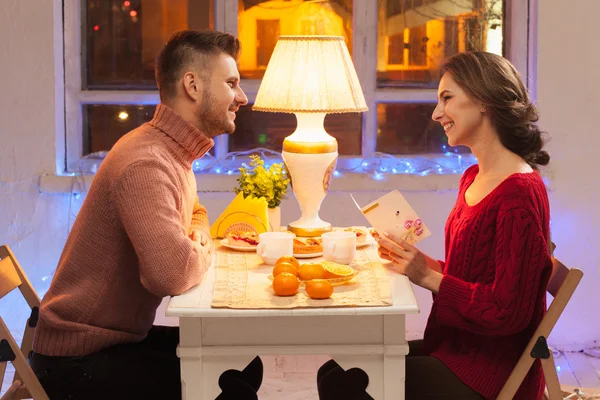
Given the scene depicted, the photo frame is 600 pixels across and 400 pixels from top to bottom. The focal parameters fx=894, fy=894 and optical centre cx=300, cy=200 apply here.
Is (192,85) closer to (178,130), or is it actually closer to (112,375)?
(178,130)

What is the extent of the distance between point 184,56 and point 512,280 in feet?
3.51

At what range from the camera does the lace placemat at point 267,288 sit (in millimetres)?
2064

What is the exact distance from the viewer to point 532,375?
2.27 m

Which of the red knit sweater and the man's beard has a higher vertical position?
the man's beard

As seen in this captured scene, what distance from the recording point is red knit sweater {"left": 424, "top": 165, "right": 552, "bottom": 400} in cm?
214

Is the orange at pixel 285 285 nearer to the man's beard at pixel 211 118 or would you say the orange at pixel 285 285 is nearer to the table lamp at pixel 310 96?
the man's beard at pixel 211 118

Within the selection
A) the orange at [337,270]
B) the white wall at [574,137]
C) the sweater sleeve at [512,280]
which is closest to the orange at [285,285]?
the orange at [337,270]

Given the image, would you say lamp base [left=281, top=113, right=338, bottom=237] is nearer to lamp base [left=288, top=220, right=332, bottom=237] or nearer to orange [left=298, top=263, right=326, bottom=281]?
lamp base [left=288, top=220, right=332, bottom=237]

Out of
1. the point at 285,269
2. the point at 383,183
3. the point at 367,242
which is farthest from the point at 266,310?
the point at 383,183

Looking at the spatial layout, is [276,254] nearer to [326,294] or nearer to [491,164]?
[326,294]

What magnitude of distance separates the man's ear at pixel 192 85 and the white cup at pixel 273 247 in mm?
435

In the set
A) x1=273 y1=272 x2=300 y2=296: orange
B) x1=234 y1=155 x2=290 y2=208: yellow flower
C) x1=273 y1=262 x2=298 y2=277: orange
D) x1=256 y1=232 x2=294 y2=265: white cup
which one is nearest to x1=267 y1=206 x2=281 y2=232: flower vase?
x1=234 y1=155 x2=290 y2=208: yellow flower

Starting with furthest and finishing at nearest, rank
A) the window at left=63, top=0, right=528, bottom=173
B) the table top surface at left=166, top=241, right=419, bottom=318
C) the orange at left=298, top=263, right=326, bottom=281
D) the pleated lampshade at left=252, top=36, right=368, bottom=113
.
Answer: the window at left=63, top=0, right=528, bottom=173, the pleated lampshade at left=252, top=36, right=368, bottom=113, the orange at left=298, top=263, right=326, bottom=281, the table top surface at left=166, top=241, right=419, bottom=318

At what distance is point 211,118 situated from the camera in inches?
99.6
